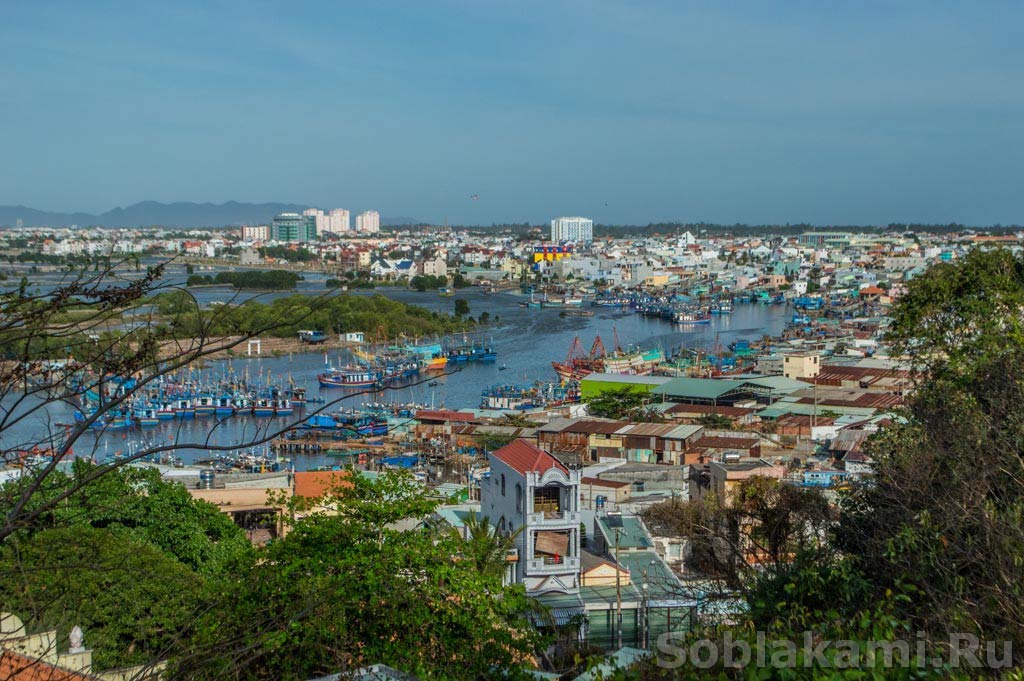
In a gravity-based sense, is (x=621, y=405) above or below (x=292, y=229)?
below

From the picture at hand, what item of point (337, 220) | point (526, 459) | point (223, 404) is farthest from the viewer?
point (337, 220)

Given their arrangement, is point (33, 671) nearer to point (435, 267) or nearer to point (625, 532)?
point (625, 532)

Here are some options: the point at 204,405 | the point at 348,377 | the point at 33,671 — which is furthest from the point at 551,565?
the point at 348,377

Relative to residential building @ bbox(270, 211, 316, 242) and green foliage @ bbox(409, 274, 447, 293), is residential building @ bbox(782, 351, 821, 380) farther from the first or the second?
residential building @ bbox(270, 211, 316, 242)

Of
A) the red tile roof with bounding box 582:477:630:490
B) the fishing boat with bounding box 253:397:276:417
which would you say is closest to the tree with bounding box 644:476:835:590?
the fishing boat with bounding box 253:397:276:417

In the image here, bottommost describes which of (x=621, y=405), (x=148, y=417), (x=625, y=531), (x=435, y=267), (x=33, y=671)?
(x=148, y=417)

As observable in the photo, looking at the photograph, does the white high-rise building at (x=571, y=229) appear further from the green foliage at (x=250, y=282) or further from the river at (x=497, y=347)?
the green foliage at (x=250, y=282)

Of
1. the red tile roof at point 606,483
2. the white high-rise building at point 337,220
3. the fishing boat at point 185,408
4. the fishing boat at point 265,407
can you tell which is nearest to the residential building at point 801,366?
the fishing boat at point 265,407

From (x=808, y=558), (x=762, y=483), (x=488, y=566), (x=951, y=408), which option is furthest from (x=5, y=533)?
(x=762, y=483)
